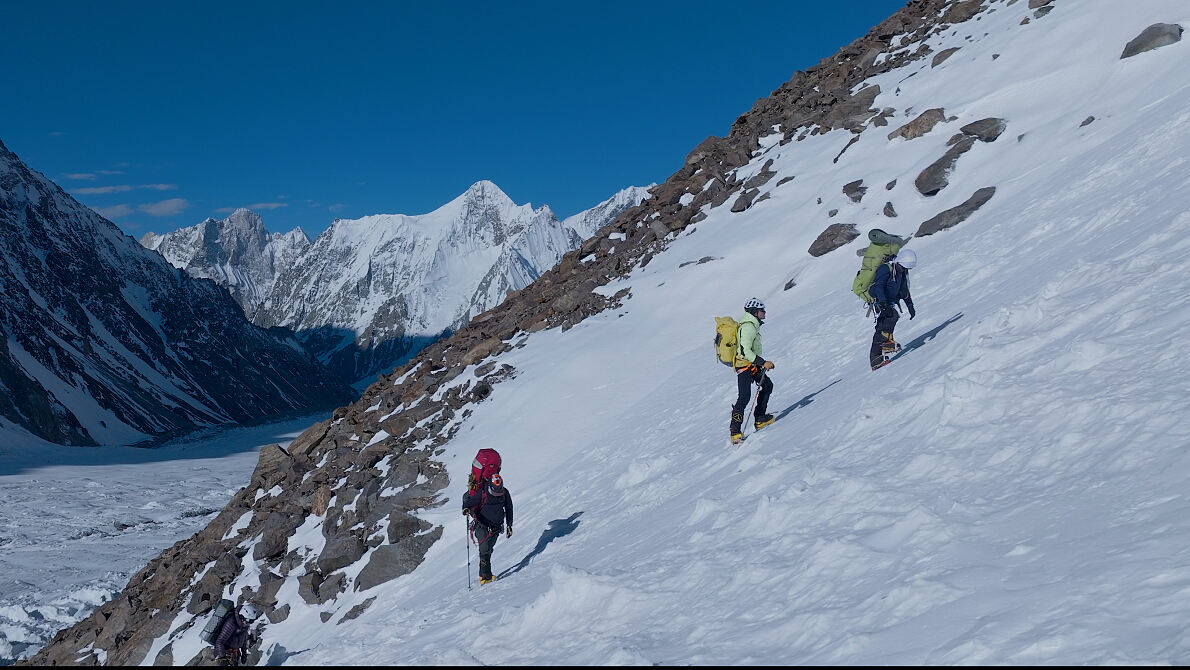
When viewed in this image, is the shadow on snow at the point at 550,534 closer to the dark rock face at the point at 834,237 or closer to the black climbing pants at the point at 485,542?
the black climbing pants at the point at 485,542

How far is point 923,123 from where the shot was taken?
28.7 metres

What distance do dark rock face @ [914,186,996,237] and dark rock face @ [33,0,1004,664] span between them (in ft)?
9.26

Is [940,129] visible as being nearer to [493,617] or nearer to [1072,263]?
[1072,263]

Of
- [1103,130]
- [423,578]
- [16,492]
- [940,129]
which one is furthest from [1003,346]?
[16,492]

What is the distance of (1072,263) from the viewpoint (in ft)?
40.9

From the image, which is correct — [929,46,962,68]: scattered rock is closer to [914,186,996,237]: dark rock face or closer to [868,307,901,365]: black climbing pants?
[914,186,996,237]: dark rock face

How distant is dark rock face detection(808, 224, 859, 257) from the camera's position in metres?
25.2

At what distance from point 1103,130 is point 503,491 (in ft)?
61.7

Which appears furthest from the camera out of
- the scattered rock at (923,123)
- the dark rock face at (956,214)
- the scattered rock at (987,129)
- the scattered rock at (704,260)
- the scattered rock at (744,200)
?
the scattered rock at (744,200)

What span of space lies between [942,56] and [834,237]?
46.5 feet

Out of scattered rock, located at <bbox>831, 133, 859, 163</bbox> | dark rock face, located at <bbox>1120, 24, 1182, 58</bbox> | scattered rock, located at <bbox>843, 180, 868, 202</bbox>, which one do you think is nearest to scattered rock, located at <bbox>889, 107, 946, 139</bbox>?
scattered rock, located at <bbox>831, 133, 859, 163</bbox>

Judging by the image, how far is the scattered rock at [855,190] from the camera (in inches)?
1058

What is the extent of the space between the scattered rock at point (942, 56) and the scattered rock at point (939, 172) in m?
10.00

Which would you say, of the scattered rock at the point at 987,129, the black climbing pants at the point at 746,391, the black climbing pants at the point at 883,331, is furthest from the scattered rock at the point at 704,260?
the black climbing pants at the point at 746,391
